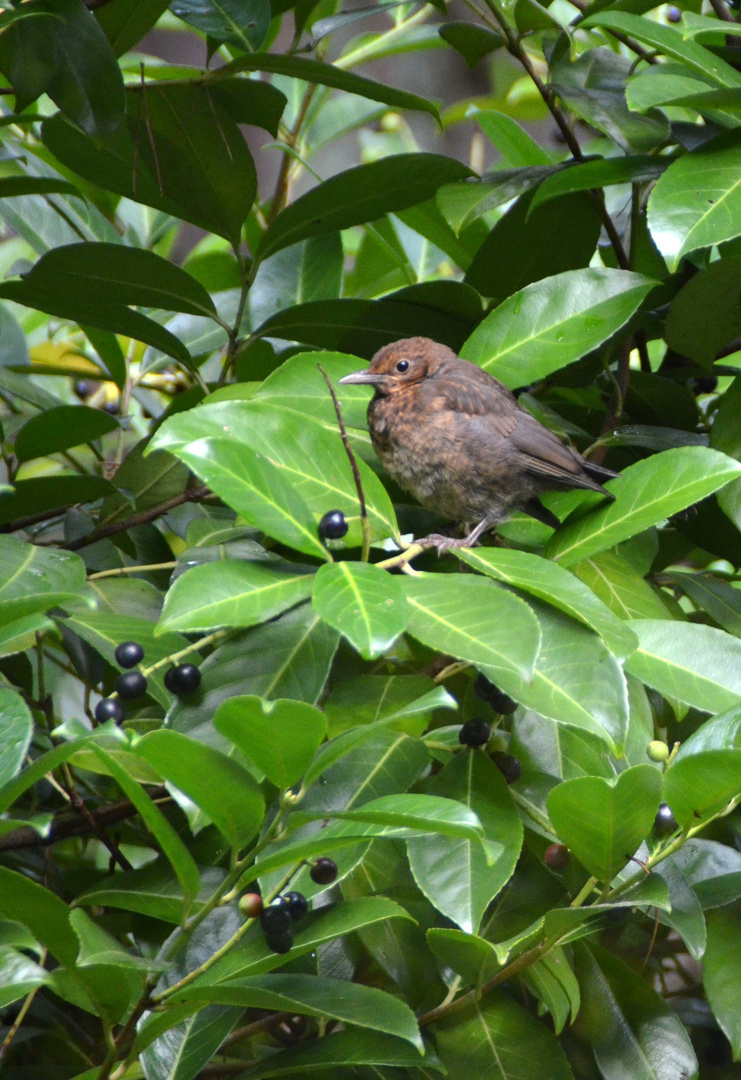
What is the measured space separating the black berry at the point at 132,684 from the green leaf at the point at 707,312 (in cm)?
82

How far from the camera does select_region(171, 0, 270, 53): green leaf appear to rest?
1359mm

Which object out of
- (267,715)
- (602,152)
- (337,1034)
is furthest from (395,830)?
(602,152)

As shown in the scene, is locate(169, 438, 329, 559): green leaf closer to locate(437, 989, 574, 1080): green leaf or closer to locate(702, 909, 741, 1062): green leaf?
locate(437, 989, 574, 1080): green leaf

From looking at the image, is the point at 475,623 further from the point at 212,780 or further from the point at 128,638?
the point at 128,638

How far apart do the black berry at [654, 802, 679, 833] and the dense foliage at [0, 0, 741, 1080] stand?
1 cm

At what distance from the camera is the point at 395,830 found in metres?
0.78

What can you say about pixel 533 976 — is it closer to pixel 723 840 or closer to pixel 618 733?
pixel 618 733

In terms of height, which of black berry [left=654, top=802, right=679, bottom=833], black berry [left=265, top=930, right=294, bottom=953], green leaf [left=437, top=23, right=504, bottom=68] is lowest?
black berry [left=654, top=802, right=679, bottom=833]

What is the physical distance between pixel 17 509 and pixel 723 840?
1.02 m

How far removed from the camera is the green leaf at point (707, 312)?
1.31m

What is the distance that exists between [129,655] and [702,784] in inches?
21.3

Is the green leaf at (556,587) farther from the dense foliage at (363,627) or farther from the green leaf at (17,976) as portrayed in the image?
the green leaf at (17,976)

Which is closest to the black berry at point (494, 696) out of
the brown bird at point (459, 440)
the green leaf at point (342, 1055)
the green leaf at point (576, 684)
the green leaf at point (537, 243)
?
the green leaf at point (576, 684)

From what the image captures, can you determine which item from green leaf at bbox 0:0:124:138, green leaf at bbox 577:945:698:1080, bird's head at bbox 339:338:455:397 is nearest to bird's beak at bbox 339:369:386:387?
bird's head at bbox 339:338:455:397
